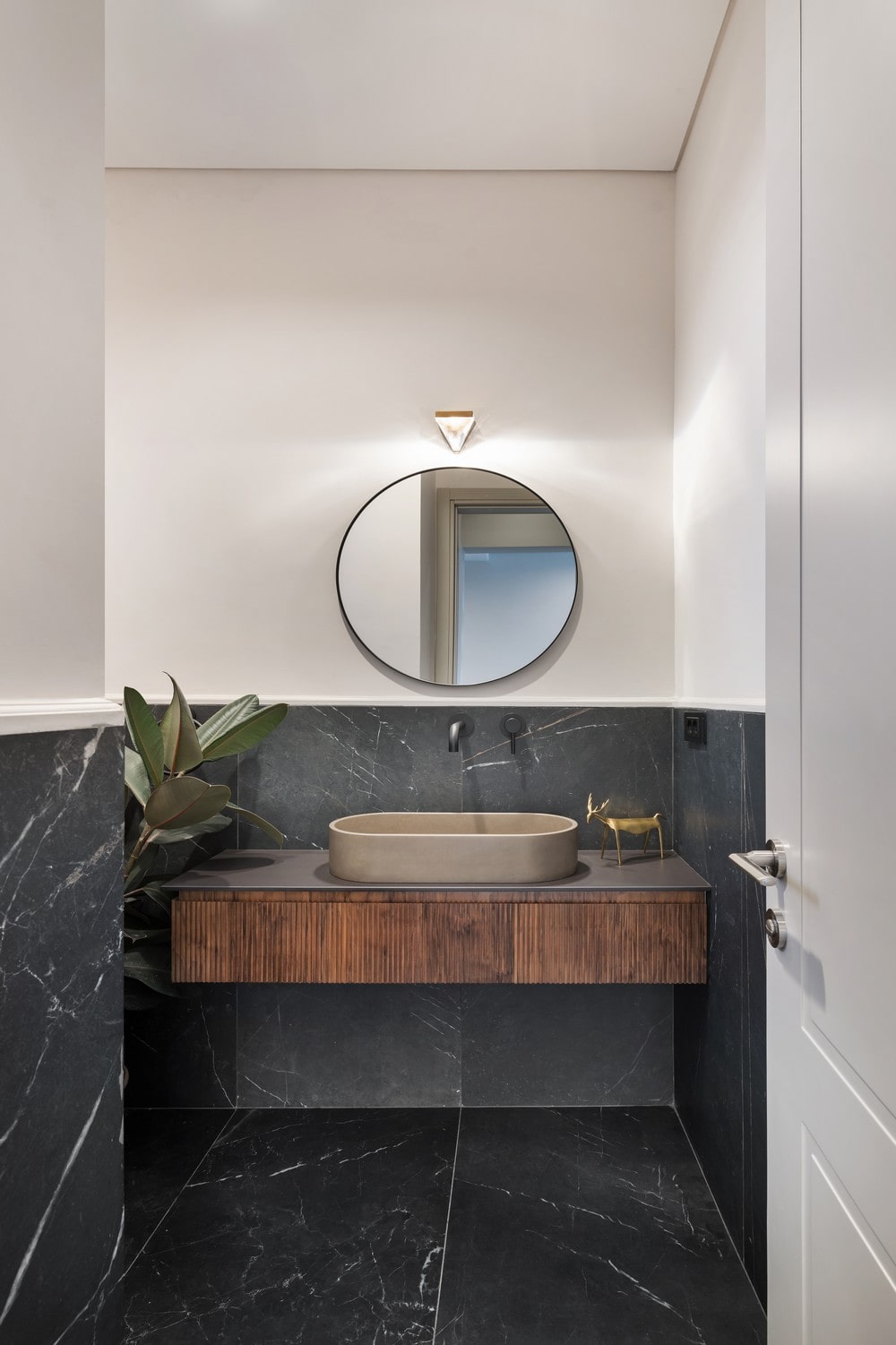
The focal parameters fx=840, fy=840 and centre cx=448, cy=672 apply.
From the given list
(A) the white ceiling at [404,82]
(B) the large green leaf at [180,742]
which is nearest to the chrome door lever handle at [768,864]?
(B) the large green leaf at [180,742]

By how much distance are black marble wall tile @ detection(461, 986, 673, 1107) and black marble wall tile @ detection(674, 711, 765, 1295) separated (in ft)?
0.53

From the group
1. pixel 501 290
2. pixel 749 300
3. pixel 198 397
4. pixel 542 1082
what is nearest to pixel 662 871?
pixel 542 1082

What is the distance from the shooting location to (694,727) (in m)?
2.27

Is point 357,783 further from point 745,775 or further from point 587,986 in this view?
point 745,775

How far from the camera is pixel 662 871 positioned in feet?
7.50

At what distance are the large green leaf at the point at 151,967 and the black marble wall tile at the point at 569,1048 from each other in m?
0.87

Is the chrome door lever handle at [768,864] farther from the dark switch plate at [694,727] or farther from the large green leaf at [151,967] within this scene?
the large green leaf at [151,967]

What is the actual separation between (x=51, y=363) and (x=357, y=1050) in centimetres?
208

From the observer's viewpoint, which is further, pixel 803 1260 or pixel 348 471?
pixel 348 471

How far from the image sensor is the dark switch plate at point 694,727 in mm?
2199

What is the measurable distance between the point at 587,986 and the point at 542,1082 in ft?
1.03

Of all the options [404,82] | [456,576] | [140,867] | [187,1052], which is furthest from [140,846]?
[404,82]

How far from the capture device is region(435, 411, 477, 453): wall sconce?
2.57 m

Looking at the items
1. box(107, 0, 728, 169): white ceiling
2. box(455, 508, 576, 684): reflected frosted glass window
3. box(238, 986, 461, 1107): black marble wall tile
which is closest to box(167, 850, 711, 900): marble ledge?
box(238, 986, 461, 1107): black marble wall tile
